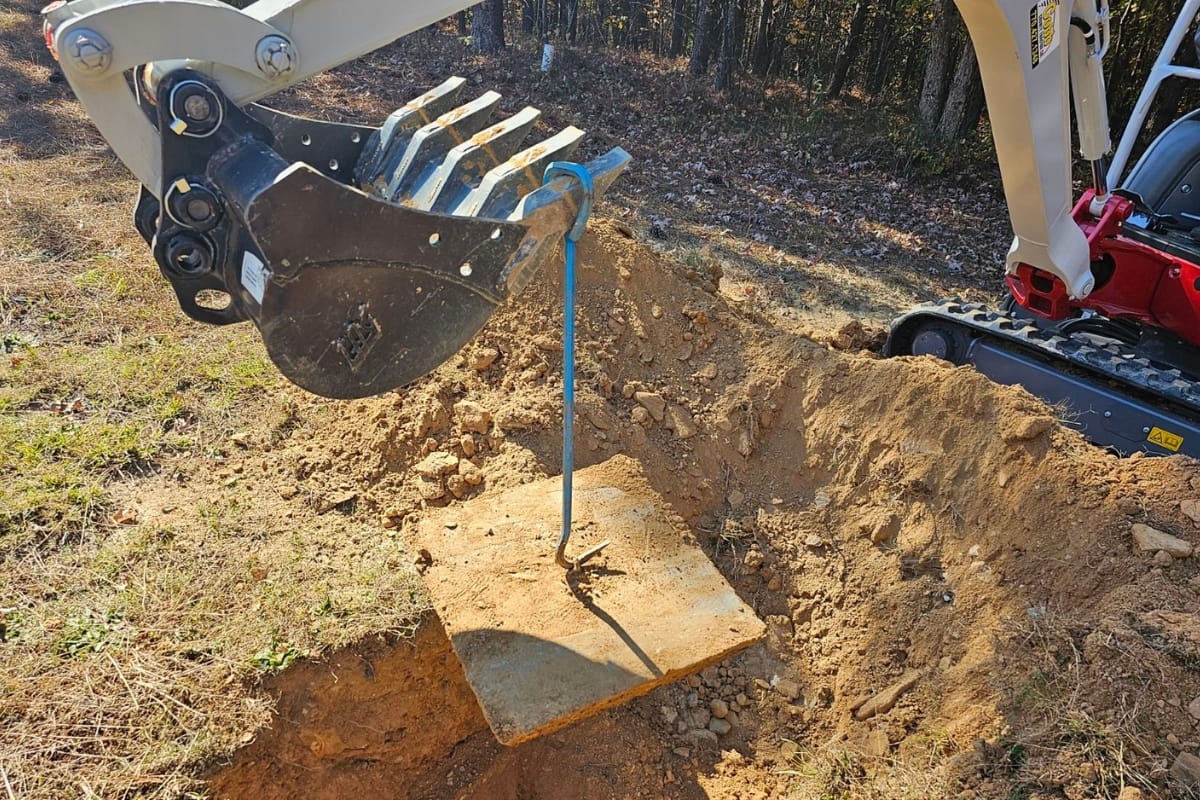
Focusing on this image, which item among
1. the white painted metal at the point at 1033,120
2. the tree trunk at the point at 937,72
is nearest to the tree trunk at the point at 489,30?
the tree trunk at the point at 937,72

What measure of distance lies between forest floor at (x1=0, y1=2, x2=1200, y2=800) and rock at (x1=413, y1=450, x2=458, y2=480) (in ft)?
0.15

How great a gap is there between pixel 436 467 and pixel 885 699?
206cm

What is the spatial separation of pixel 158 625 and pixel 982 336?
4.24 metres

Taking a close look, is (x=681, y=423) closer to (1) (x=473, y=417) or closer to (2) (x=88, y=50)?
(1) (x=473, y=417)

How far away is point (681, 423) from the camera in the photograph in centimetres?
377

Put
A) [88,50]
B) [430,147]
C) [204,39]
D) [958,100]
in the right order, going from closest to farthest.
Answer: [88,50]
[204,39]
[430,147]
[958,100]

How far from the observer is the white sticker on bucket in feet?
5.39

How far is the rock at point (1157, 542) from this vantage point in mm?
2838

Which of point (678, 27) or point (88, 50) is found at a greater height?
point (88, 50)

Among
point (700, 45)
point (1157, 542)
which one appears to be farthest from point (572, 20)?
point (1157, 542)

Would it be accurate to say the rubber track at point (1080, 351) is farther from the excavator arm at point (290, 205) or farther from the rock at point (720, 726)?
the excavator arm at point (290, 205)

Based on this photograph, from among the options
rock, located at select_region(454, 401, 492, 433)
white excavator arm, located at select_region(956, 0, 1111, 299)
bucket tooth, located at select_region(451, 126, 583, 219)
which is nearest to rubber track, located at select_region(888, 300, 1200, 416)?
white excavator arm, located at select_region(956, 0, 1111, 299)

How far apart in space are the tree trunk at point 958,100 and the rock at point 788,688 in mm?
7906

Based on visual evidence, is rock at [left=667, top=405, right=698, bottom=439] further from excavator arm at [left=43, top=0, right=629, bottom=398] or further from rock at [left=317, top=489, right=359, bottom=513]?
excavator arm at [left=43, top=0, right=629, bottom=398]
